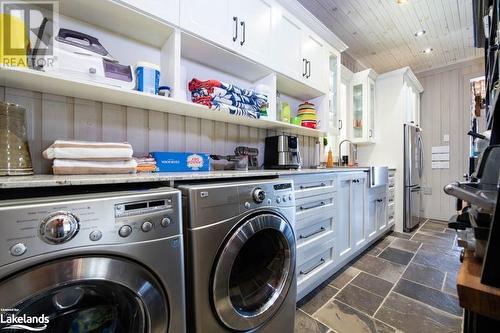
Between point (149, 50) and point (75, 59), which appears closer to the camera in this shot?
point (75, 59)

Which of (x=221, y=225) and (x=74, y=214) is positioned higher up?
(x=74, y=214)

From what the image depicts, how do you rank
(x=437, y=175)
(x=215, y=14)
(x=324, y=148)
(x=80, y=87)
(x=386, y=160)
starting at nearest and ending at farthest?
(x=80, y=87) < (x=215, y=14) < (x=324, y=148) < (x=386, y=160) < (x=437, y=175)

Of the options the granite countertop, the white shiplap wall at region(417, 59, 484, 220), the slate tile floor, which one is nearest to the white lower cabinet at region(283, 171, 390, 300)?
A: the slate tile floor

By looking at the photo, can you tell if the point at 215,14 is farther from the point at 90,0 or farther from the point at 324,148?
the point at 324,148

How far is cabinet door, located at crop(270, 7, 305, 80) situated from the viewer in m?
1.73

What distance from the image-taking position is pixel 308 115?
2188 millimetres

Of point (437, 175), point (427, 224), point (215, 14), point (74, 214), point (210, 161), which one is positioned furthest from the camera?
point (437, 175)

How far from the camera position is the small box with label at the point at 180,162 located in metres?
1.27

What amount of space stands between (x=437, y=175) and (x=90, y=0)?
503 cm

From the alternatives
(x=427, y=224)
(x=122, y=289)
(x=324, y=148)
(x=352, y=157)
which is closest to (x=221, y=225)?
(x=122, y=289)

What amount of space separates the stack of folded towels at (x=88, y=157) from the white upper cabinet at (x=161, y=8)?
27.7 inches

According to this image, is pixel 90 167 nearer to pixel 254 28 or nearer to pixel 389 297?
pixel 254 28

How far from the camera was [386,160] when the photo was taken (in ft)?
10.6

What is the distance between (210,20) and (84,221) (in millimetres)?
1310
